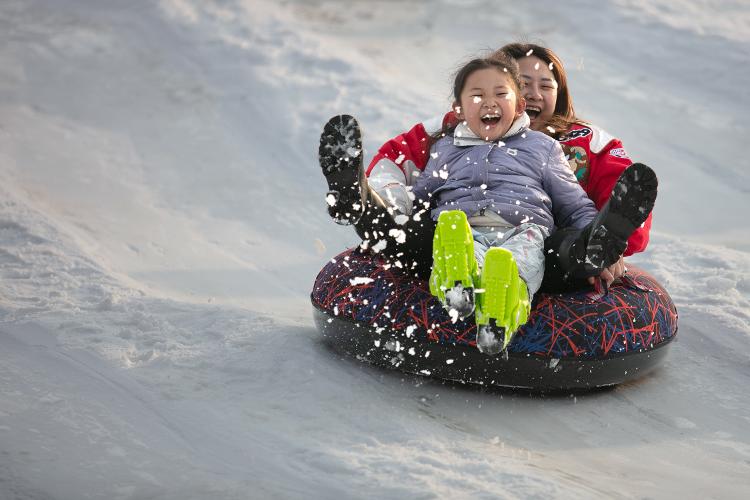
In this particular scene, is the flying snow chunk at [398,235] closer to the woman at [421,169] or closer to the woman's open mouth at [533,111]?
the woman at [421,169]

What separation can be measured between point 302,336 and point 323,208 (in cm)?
237

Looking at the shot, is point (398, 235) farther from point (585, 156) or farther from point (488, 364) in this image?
point (585, 156)

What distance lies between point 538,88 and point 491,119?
23.2 inches

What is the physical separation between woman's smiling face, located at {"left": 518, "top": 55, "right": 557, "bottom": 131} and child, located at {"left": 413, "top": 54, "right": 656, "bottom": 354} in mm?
313

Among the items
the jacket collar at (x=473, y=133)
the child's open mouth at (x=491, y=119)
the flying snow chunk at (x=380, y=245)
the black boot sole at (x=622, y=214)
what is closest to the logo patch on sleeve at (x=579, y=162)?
the jacket collar at (x=473, y=133)

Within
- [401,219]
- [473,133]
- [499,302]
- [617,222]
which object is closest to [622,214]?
[617,222]

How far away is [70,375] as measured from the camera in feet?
8.82

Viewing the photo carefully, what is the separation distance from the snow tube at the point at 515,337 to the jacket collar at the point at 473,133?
61 cm

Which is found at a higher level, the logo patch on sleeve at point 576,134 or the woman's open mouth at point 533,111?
the woman's open mouth at point 533,111

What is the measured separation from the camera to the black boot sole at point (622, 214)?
8.34ft

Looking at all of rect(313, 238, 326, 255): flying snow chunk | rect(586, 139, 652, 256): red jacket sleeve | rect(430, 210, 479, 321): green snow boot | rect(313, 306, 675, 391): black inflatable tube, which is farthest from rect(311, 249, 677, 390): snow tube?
rect(313, 238, 326, 255): flying snow chunk

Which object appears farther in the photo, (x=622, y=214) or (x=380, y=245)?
(x=380, y=245)

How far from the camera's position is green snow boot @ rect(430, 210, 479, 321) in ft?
8.42

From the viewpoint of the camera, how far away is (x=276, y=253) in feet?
16.3
